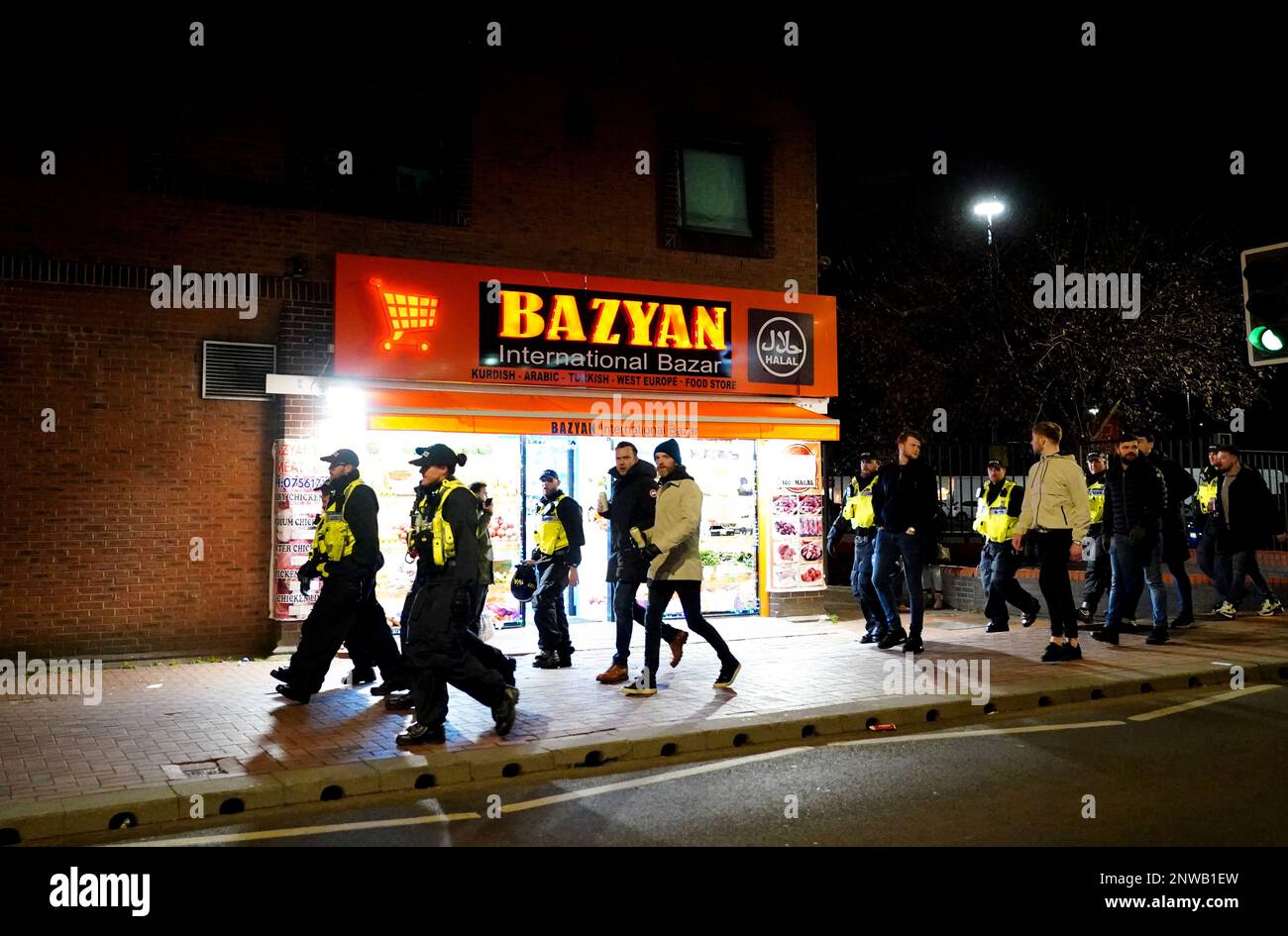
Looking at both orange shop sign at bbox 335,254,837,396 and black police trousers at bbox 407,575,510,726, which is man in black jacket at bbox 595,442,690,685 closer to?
black police trousers at bbox 407,575,510,726

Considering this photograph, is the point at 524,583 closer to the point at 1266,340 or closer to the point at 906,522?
the point at 906,522

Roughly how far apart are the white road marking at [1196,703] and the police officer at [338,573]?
568cm

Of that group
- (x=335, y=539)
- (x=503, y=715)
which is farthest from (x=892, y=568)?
(x=335, y=539)

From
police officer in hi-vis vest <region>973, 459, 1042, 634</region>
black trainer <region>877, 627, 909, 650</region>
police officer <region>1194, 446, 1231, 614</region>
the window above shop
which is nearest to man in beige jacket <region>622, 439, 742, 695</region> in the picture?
black trainer <region>877, 627, 909, 650</region>

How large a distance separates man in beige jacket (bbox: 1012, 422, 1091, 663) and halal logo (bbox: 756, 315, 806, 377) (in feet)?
14.7

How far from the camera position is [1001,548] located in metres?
12.5

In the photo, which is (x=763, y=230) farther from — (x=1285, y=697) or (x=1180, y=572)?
(x=1285, y=697)

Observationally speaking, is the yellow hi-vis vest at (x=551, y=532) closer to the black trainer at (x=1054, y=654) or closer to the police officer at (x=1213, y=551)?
the black trainer at (x=1054, y=654)

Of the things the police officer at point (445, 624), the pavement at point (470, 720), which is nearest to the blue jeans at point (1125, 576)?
the pavement at point (470, 720)

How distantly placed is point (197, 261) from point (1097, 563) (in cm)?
1046

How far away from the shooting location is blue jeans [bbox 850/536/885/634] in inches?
452

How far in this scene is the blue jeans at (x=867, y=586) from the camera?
11.5m

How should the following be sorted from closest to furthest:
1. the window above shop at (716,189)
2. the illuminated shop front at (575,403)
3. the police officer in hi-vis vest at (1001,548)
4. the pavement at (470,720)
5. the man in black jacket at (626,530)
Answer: the pavement at (470,720), the man in black jacket at (626,530), the illuminated shop front at (575,403), the police officer in hi-vis vest at (1001,548), the window above shop at (716,189)

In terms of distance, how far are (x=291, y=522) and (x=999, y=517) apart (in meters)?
7.87
